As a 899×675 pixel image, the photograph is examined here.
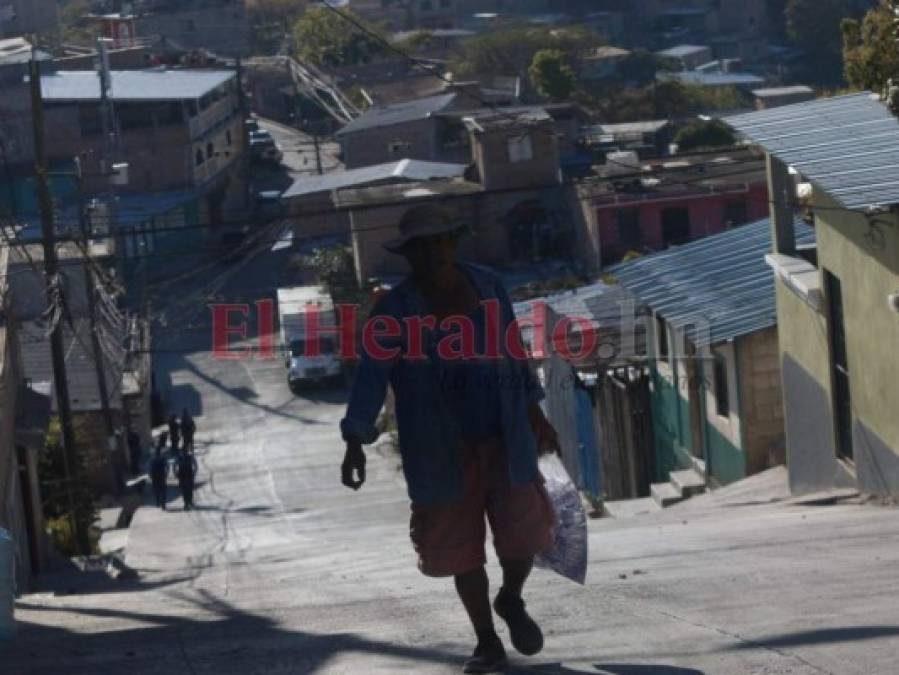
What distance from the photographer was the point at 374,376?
594 centimetres

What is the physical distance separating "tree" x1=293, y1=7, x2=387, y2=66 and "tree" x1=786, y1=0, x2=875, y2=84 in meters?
19.8

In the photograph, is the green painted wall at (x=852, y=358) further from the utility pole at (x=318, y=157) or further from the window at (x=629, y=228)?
the utility pole at (x=318, y=157)

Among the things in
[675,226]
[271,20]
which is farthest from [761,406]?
[271,20]

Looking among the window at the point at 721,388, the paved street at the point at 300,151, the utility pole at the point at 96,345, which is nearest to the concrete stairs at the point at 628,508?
the window at the point at 721,388

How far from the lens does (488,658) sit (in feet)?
19.3

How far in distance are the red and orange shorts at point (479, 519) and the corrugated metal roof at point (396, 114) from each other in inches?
1803

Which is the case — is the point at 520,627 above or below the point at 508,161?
above

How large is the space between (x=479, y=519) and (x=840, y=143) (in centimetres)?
934

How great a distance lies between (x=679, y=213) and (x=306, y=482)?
12475 mm

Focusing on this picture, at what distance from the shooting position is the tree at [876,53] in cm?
1168

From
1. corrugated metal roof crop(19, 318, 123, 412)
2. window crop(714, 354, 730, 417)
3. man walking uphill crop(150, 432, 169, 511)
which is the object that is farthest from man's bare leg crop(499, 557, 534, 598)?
corrugated metal roof crop(19, 318, 123, 412)

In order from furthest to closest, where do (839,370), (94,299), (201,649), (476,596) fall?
(94,299), (839,370), (201,649), (476,596)

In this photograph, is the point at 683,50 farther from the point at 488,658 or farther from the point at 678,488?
the point at 488,658

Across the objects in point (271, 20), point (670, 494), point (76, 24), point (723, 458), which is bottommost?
point (670, 494)
